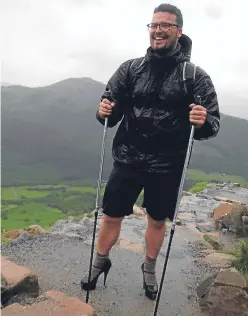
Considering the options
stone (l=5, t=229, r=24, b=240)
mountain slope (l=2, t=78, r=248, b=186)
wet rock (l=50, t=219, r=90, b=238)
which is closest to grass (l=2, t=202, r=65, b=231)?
mountain slope (l=2, t=78, r=248, b=186)

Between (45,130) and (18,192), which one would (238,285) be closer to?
(18,192)

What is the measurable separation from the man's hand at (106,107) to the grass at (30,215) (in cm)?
5136

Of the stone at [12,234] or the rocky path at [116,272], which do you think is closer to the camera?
the rocky path at [116,272]

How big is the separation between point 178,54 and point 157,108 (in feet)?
1.90

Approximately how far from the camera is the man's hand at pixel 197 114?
373 centimetres

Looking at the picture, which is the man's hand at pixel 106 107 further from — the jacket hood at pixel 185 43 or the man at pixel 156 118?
the jacket hood at pixel 185 43

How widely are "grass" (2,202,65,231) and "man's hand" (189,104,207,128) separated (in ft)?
170

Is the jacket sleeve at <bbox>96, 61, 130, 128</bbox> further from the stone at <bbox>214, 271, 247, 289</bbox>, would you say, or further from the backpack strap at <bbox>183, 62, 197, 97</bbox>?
the stone at <bbox>214, 271, 247, 289</bbox>

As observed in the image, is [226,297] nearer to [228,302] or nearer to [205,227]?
[228,302]

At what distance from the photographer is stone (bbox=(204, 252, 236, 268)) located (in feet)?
20.4

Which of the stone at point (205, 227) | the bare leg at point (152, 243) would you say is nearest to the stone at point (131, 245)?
the bare leg at point (152, 243)

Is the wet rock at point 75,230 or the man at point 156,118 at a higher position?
the man at point 156,118

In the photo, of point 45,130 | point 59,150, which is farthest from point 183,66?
point 45,130

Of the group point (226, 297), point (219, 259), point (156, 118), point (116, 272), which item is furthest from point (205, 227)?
point (156, 118)
